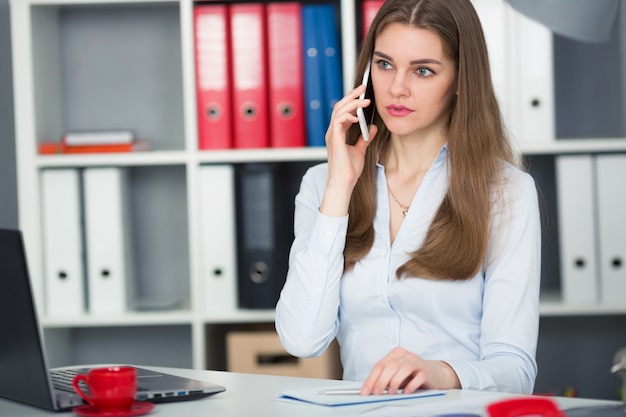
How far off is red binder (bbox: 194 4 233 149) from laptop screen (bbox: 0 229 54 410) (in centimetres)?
131

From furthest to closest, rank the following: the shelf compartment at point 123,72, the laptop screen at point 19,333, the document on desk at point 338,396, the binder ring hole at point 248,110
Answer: the shelf compartment at point 123,72, the binder ring hole at point 248,110, the document on desk at point 338,396, the laptop screen at point 19,333

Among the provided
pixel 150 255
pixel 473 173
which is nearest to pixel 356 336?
pixel 473 173

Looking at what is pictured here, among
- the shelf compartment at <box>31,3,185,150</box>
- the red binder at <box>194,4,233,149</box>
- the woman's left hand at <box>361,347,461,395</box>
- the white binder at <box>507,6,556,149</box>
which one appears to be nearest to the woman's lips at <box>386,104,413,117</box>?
the woman's left hand at <box>361,347,461,395</box>

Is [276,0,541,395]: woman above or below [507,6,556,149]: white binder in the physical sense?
below

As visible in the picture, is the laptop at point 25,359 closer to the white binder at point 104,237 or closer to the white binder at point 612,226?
the white binder at point 104,237

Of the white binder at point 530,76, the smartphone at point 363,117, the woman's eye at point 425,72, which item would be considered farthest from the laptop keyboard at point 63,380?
the white binder at point 530,76

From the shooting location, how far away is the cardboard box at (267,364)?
7.98ft

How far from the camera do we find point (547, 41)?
233cm

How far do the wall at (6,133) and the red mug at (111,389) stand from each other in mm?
1492

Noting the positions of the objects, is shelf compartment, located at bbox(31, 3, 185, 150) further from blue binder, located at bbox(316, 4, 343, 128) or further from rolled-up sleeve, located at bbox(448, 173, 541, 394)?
rolled-up sleeve, located at bbox(448, 173, 541, 394)

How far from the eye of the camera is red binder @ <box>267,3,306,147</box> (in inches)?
95.0

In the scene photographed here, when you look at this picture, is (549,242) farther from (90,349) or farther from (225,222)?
(90,349)

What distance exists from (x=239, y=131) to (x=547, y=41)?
0.83 meters

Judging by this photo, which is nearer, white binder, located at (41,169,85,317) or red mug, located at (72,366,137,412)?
red mug, located at (72,366,137,412)
